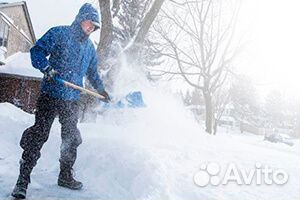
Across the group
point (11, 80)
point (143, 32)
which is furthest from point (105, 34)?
point (11, 80)

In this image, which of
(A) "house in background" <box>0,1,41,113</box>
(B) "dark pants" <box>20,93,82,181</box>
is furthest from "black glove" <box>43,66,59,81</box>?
(A) "house in background" <box>0,1,41,113</box>

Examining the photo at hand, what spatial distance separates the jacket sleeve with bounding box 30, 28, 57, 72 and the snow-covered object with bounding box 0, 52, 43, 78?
72.0ft

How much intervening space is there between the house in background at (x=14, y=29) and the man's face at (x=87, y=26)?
863 inches

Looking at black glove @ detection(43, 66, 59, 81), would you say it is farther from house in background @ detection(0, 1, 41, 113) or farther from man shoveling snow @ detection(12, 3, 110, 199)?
house in background @ detection(0, 1, 41, 113)

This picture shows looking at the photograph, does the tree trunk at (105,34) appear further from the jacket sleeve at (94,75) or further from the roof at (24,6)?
the roof at (24,6)

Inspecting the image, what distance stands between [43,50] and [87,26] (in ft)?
1.61

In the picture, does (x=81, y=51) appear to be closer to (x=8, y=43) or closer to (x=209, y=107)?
(x=209, y=107)

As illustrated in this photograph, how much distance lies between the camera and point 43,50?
345 centimetres

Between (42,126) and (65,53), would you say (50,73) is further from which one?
(42,126)

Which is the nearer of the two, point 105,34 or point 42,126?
point 42,126

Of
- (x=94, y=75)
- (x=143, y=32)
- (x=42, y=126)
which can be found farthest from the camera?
(x=143, y=32)

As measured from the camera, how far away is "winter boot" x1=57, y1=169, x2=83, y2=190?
148 inches

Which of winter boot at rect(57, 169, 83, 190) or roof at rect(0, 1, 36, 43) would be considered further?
roof at rect(0, 1, 36, 43)

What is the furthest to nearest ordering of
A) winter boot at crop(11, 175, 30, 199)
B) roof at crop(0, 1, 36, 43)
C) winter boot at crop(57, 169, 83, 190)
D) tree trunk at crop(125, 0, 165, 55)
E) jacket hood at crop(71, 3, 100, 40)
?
roof at crop(0, 1, 36, 43) < tree trunk at crop(125, 0, 165, 55) < winter boot at crop(57, 169, 83, 190) < jacket hood at crop(71, 3, 100, 40) < winter boot at crop(11, 175, 30, 199)
